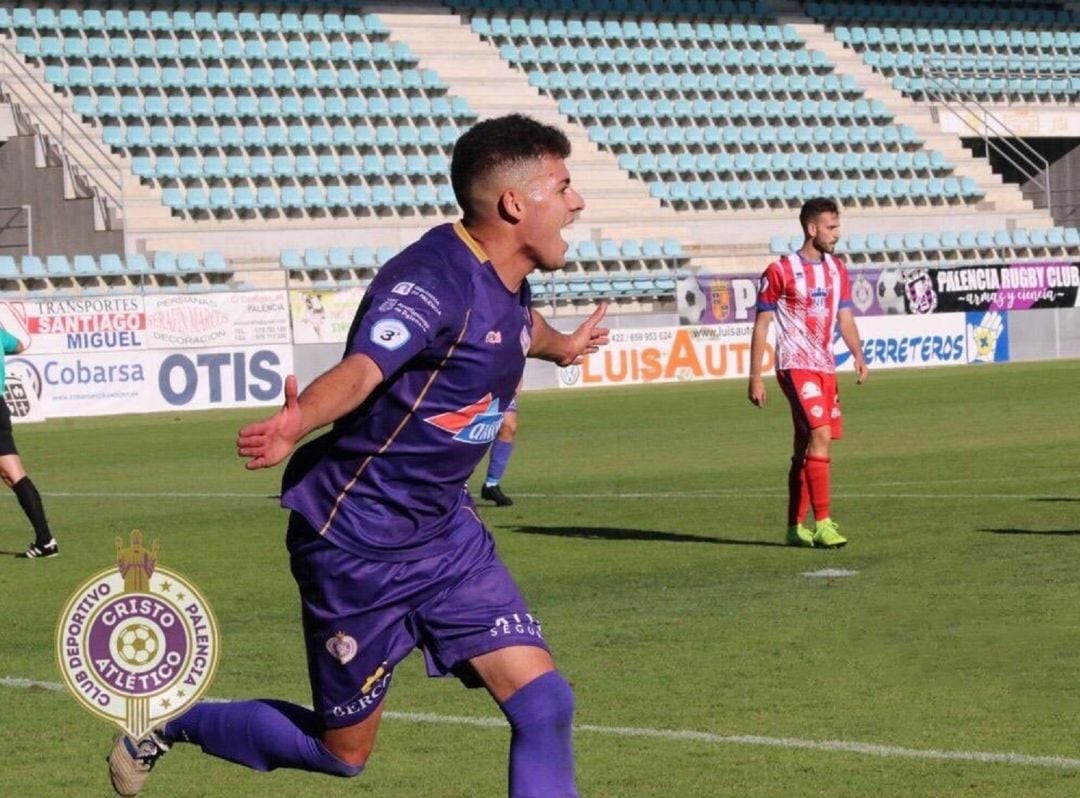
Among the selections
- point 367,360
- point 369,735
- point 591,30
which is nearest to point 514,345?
point 367,360

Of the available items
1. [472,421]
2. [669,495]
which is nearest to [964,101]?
[669,495]

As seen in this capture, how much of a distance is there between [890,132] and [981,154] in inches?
267

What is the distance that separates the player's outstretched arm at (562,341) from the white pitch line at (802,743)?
4.74ft

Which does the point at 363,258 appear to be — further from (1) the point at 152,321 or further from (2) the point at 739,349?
(2) the point at 739,349

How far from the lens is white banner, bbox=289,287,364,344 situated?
30953 millimetres

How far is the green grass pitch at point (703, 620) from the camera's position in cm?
675

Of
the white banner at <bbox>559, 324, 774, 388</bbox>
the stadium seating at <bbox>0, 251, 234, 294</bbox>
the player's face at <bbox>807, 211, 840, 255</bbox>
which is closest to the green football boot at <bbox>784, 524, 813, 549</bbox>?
the player's face at <bbox>807, 211, 840, 255</bbox>

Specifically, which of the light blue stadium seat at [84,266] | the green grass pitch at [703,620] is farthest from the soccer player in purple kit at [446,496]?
the light blue stadium seat at [84,266]

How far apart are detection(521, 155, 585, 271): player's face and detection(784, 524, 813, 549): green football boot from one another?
299 inches

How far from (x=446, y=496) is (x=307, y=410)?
2.25 ft

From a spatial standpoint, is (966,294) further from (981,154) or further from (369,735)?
(369,735)

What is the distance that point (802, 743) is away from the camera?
274 inches

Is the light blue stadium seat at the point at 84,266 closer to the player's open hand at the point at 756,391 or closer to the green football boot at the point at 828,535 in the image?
the player's open hand at the point at 756,391

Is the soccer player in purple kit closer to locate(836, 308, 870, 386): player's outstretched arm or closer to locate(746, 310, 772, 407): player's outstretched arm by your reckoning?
locate(746, 310, 772, 407): player's outstretched arm
